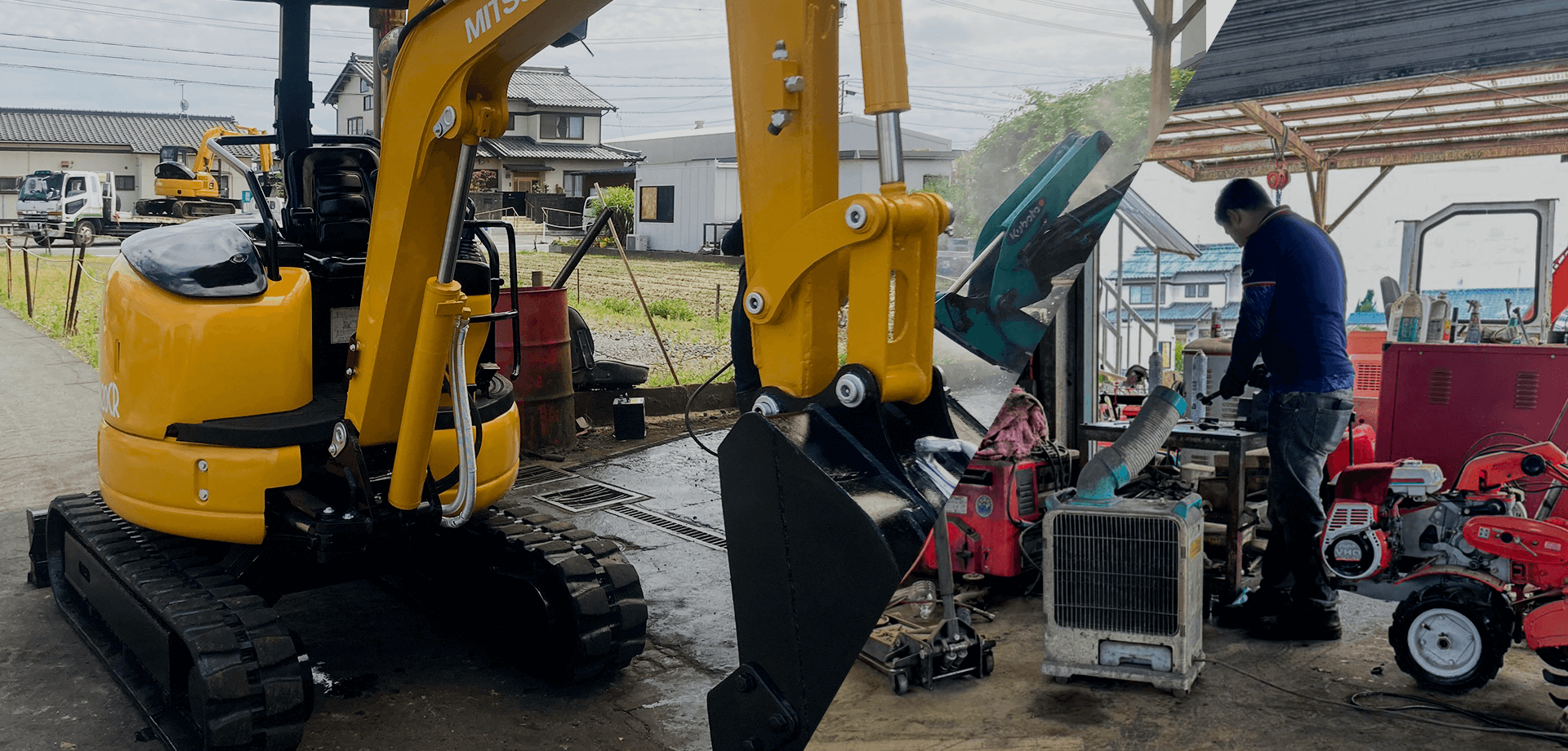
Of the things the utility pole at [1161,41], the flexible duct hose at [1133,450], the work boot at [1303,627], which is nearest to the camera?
the utility pole at [1161,41]

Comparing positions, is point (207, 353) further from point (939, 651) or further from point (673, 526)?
point (673, 526)

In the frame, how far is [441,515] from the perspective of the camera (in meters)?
4.08

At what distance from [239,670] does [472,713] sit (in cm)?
87

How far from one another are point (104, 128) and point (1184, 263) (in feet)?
177

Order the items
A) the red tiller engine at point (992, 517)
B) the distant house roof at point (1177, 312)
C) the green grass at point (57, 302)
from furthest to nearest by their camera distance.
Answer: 1. the green grass at point (57, 302)
2. the distant house roof at point (1177, 312)
3. the red tiller engine at point (992, 517)

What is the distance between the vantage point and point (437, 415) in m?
4.07

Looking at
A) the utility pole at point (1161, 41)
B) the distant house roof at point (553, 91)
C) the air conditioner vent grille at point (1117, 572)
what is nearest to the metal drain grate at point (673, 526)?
the air conditioner vent grille at point (1117, 572)

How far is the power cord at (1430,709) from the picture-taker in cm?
380

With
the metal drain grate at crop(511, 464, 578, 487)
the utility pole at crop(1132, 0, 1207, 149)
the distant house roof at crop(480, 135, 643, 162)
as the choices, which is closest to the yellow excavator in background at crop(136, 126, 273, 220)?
the distant house roof at crop(480, 135, 643, 162)

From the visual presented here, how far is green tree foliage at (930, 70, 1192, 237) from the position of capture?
2.14 m

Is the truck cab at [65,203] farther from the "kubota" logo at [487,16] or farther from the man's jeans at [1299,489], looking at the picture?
the man's jeans at [1299,489]

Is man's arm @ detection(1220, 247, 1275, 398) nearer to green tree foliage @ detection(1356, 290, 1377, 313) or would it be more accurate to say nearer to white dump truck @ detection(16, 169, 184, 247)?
green tree foliage @ detection(1356, 290, 1377, 313)

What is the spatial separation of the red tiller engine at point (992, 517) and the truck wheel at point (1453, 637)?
1626mm

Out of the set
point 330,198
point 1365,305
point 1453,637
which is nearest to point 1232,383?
point 1453,637
